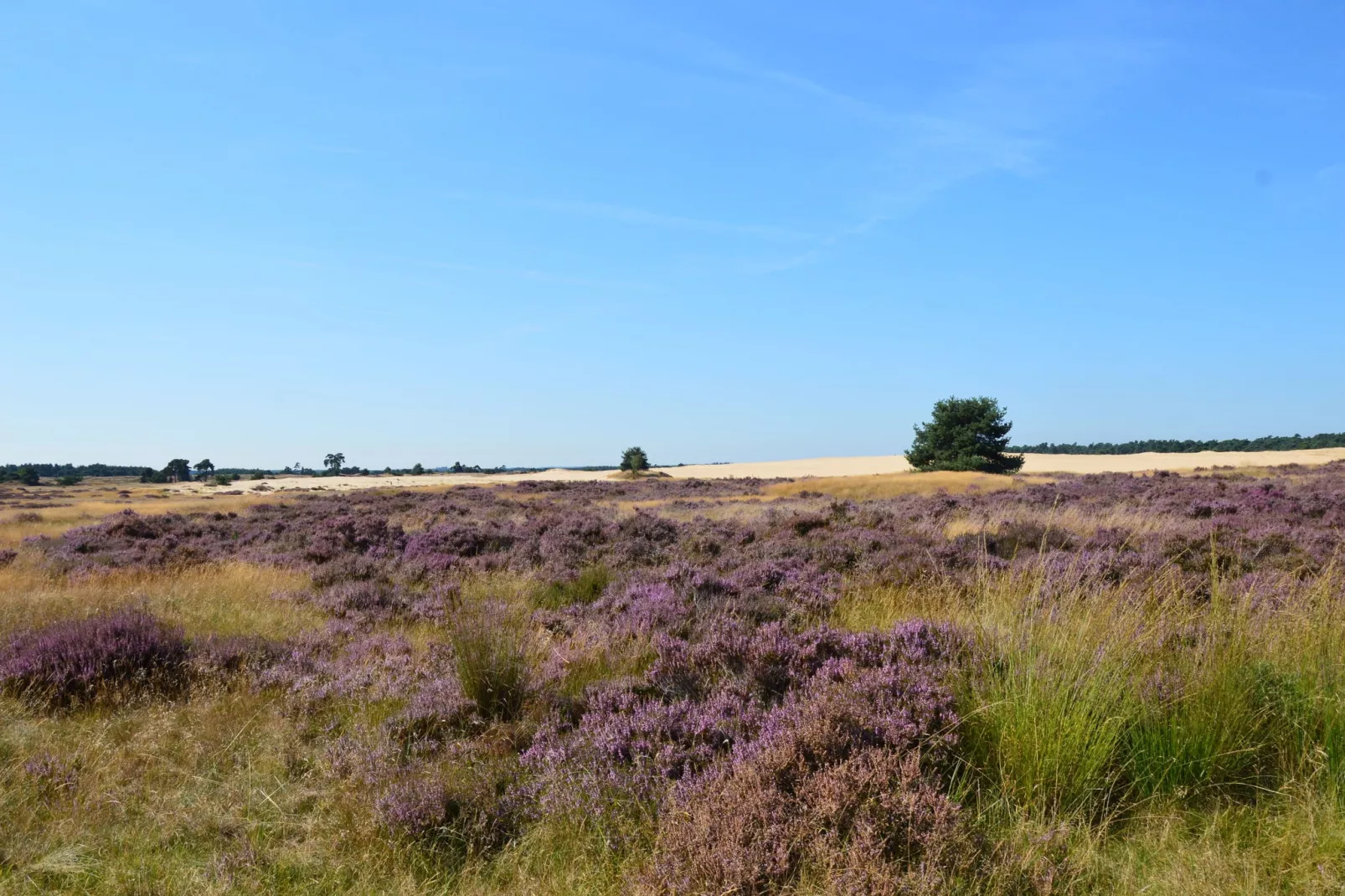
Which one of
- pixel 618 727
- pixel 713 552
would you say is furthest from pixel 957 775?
pixel 713 552

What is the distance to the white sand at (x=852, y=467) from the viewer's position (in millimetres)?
50062

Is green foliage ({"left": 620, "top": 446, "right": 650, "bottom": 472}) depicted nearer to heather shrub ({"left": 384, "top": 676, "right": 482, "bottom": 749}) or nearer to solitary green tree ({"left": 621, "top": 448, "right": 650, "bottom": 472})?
solitary green tree ({"left": 621, "top": 448, "right": 650, "bottom": 472})

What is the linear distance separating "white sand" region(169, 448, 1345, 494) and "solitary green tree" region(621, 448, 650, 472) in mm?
2296

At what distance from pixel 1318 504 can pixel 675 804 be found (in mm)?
17970

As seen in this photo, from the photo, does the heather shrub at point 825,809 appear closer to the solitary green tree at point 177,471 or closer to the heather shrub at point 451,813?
the heather shrub at point 451,813

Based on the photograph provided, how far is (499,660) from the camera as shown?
4.91 meters

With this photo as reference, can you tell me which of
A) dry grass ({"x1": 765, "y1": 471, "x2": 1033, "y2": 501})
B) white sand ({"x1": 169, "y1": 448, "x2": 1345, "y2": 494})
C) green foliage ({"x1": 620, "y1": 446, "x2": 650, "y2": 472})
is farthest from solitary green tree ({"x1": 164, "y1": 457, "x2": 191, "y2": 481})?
dry grass ({"x1": 765, "y1": 471, "x2": 1033, "y2": 501})

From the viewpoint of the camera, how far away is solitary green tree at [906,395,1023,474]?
4959 cm

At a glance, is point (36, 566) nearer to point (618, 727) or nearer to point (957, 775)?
point (618, 727)

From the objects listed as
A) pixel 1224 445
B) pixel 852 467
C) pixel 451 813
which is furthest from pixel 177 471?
pixel 1224 445

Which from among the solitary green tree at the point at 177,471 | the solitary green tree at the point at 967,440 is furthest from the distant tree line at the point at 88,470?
the solitary green tree at the point at 967,440

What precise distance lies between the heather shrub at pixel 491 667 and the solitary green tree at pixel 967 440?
48098mm

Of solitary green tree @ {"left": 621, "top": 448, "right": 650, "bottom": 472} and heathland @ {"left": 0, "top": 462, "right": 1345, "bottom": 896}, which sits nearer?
heathland @ {"left": 0, "top": 462, "right": 1345, "bottom": 896}

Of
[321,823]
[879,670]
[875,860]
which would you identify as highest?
[879,670]
